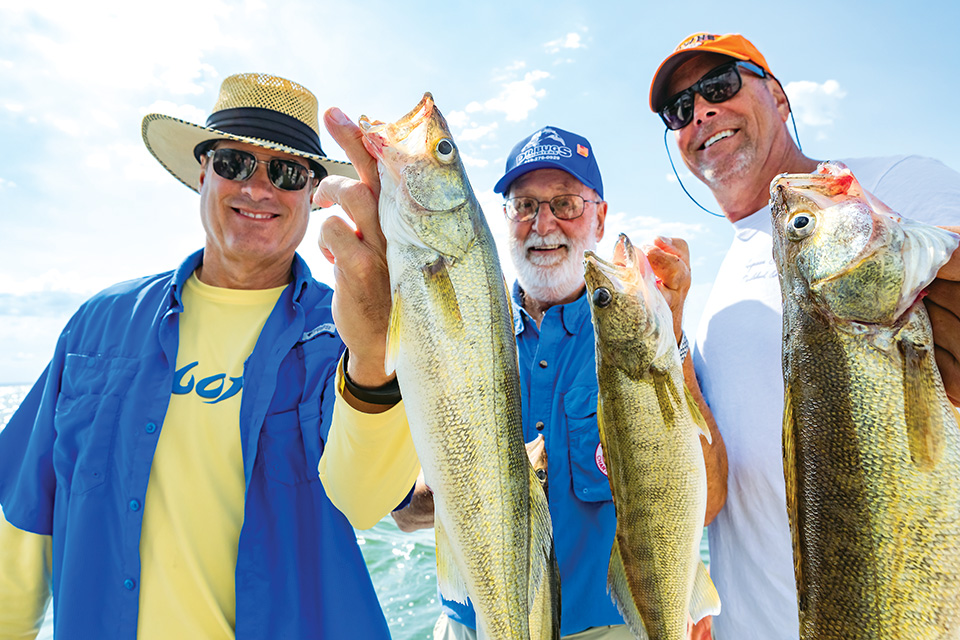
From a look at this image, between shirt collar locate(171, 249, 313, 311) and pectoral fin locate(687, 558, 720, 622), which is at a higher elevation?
shirt collar locate(171, 249, 313, 311)

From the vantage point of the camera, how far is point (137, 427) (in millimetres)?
2508

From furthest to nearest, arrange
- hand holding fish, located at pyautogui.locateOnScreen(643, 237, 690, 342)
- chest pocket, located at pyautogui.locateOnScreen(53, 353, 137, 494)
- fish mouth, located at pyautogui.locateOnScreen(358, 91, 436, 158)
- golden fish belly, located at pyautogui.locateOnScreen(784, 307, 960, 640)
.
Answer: chest pocket, located at pyautogui.locateOnScreen(53, 353, 137, 494)
hand holding fish, located at pyautogui.locateOnScreen(643, 237, 690, 342)
fish mouth, located at pyautogui.locateOnScreen(358, 91, 436, 158)
golden fish belly, located at pyautogui.locateOnScreen(784, 307, 960, 640)

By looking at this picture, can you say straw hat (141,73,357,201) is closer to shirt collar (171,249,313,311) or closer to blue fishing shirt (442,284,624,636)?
shirt collar (171,249,313,311)

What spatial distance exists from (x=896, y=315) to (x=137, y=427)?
3.04 metres

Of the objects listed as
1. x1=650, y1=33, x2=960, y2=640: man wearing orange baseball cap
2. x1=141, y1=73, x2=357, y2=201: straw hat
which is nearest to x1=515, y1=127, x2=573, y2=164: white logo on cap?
x1=650, y1=33, x2=960, y2=640: man wearing orange baseball cap

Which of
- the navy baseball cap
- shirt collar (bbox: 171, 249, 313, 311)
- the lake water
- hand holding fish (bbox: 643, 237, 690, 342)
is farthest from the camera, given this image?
the lake water

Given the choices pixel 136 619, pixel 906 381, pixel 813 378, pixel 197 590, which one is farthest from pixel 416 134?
pixel 136 619

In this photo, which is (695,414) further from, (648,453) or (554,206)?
(554,206)

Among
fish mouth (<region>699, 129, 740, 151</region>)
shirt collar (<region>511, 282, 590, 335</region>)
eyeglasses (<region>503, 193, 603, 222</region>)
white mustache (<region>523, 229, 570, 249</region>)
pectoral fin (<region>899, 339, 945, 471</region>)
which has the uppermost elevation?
eyeglasses (<region>503, 193, 603, 222</region>)

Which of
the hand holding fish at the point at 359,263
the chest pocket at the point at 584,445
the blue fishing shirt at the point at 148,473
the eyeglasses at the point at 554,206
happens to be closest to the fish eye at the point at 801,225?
the hand holding fish at the point at 359,263

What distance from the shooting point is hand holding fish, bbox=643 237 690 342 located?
2021mm

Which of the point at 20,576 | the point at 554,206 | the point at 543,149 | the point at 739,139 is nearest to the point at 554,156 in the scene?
the point at 543,149

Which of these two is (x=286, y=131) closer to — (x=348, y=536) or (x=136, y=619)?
(x=348, y=536)

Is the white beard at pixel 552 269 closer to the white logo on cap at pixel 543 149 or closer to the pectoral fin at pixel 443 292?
the white logo on cap at pixel 543 149
